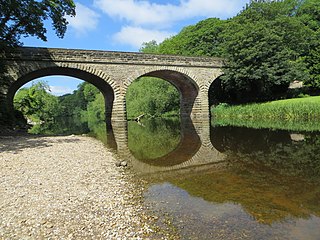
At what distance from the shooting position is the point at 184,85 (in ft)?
85.4

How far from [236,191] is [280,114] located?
1598cm

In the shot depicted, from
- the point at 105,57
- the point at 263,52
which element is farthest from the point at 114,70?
the point at 263,52

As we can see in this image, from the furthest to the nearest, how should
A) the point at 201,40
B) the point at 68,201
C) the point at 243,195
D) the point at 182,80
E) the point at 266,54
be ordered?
Result: the point at 201,40 → the point at 182,80 → the point at 266,54 → the point at 243,195 → the point at 68,201

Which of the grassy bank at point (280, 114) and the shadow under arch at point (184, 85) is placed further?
the shadow under arch at point (184, 85)

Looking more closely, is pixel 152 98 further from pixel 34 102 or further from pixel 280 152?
pixel 280 152

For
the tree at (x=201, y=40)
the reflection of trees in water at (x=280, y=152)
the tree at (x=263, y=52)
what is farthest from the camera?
the tree at (x=201, y=40)

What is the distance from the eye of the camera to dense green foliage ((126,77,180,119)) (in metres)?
33.8

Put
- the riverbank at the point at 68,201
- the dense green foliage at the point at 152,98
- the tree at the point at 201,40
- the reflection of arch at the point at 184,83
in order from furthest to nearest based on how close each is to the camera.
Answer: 1. the tree at the point at 201,40
2. the dense green foliage at the point at 152,98
3. the reflection of arch at the point at 184,83
4. the riverbank at the point at 68,201

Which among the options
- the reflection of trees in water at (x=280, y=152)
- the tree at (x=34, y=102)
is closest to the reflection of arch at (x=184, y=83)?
the reflection of trees in water at (x=280, y=152)

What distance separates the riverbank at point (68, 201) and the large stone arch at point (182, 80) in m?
14.9

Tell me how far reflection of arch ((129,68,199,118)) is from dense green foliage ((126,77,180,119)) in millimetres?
5866

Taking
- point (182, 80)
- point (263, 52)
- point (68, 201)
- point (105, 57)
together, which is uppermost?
point (263, 52)

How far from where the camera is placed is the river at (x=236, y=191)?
3494mm

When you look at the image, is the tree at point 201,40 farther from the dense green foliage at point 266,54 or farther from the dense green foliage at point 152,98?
the dense green foliage at point 266,54
